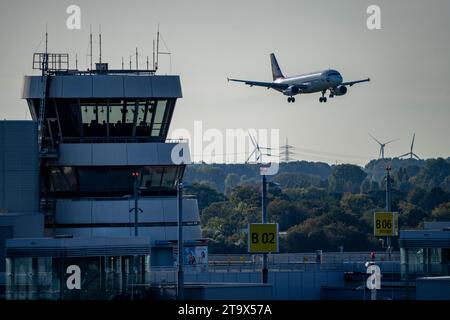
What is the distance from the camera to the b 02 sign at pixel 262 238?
91.8 m

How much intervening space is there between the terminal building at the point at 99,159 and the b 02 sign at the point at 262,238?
54.7ft

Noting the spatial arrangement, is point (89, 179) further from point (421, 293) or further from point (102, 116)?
point (421, 293)

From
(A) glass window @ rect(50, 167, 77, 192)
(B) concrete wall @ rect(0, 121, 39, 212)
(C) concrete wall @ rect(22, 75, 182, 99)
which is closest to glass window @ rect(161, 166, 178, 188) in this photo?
(C) concrete wall @ rect(22, 75, 182, 99)

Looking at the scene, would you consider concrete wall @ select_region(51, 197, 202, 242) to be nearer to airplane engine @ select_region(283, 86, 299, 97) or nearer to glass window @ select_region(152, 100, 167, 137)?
glass window @ select_region(152, 100, 167, 137)

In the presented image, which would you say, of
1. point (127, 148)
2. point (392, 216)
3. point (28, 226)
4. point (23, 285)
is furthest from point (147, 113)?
point (23, 285)

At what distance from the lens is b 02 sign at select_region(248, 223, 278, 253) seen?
91812 mm

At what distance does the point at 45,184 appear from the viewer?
371ft

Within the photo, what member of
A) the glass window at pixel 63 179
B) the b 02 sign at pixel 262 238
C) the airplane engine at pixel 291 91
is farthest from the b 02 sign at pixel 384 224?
the airplane engine at pixel 291 91

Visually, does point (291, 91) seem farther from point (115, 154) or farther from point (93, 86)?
point (93, 86)

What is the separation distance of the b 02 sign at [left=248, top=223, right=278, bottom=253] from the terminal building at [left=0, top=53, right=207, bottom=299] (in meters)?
16.7

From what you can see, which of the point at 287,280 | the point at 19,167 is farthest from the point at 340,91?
the point at 287,280

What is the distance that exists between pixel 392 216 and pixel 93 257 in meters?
52.2

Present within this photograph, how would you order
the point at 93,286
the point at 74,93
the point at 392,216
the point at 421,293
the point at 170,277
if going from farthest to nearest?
the point at 392,216
the point at 74,93
the point at 170,277
the point at 93,286
the point at 421,293

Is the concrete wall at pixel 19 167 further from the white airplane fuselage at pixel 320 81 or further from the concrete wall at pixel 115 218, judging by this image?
the white airplane fuselage at pixel 320 81
